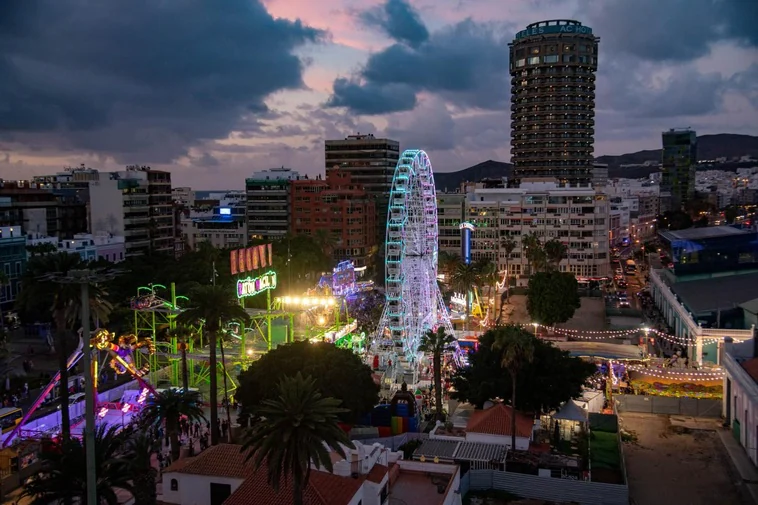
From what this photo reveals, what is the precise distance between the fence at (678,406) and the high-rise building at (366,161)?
106 metres

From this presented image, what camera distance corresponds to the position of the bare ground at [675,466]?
115 ft

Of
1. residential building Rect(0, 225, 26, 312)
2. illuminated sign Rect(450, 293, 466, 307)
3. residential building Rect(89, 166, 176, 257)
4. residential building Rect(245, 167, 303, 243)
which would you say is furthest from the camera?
residential building Rect(245, 167, 303, 243)

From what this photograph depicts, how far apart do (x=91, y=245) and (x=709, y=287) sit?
262 ft

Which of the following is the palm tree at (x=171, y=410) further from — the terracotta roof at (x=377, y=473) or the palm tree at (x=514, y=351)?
the palm tree at (x=514, y=351)

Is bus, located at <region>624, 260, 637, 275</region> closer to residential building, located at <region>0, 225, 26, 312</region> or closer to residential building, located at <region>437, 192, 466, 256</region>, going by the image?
residential building, located at <region>437, 192, 466, 256</region>

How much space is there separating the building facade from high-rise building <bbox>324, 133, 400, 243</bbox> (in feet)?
57.8

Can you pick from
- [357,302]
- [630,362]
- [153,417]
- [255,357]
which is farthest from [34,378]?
[630,362]

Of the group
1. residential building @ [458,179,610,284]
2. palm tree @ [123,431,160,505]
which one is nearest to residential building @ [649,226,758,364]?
residential building @ [458,179,610,284]

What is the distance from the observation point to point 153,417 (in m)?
35.4

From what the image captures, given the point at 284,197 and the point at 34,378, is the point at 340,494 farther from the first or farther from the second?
the point at 284,197

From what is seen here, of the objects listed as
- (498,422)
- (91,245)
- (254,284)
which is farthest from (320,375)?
(91,245)

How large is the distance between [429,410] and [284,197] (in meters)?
92.8

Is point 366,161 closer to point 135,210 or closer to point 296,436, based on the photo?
point 135,210

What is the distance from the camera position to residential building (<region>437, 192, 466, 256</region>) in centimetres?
12688
